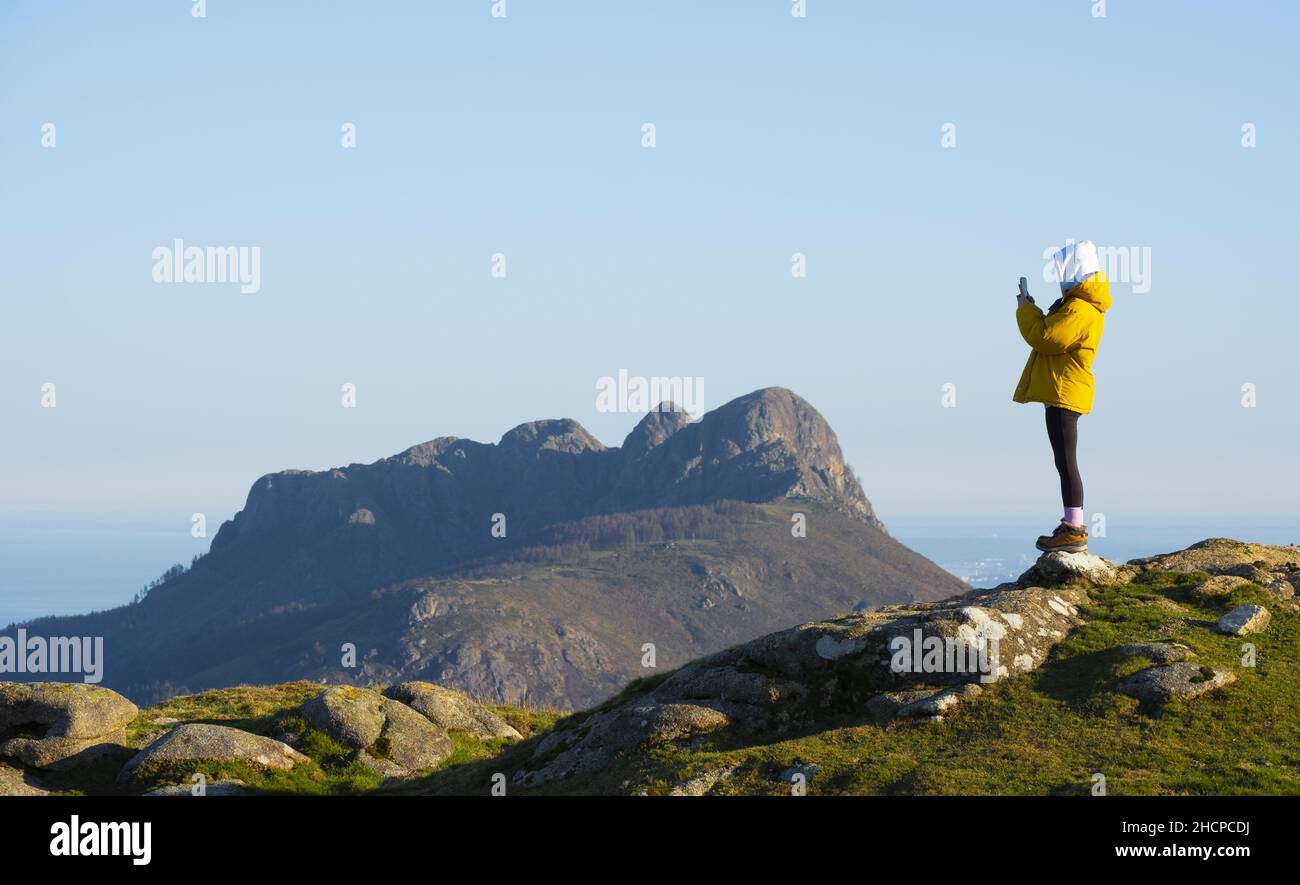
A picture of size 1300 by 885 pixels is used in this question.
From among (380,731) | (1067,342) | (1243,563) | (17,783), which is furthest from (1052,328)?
(17,783)

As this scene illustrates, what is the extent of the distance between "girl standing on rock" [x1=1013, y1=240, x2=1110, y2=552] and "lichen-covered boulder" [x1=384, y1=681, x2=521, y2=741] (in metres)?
18.4

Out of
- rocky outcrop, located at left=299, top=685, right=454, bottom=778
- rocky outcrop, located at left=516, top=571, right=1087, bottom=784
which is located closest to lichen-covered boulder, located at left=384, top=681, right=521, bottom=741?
rocky outcrop, located at left=299, top=685, right=454, bottom=778

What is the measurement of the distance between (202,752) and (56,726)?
406 centimetres

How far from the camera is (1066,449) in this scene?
30.0 metres

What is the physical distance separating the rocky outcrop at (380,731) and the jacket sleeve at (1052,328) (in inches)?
720

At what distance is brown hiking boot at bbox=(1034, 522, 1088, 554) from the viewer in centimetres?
3152

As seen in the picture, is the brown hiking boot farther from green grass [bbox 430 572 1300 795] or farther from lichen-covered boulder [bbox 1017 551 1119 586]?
green grass [bbox 430 572 1300 795]

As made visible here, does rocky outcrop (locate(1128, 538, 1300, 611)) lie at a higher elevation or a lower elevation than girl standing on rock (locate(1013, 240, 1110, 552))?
lower

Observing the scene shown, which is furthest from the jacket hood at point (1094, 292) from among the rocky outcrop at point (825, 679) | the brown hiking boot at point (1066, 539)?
the rocky outcrop at point (825, 679)

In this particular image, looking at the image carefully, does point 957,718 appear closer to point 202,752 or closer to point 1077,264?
point 1077,264
